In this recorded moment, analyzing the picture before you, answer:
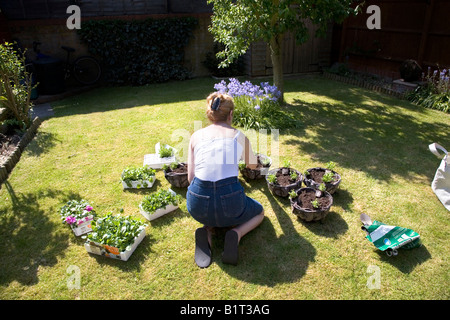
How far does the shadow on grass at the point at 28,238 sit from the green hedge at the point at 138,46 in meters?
6.25

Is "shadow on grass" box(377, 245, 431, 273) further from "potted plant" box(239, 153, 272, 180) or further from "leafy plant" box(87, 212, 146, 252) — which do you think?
"leafy plant" box(87, 212, 146, 252)

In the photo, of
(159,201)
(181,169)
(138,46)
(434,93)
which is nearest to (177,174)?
(181,169)

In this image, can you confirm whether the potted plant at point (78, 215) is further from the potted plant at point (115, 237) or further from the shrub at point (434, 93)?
the shrub at point (434, 93)

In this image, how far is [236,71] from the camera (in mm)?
10016

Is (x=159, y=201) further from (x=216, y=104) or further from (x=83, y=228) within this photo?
(x=216, y=104)

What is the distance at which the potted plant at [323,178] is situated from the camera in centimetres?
366

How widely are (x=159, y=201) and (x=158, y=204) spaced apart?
0.17ft

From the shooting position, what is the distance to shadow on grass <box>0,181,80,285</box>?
9.36ft

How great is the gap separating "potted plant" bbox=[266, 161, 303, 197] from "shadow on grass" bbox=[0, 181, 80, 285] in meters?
2.24

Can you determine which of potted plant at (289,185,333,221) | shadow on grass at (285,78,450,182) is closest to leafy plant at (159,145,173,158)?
potted plant at (289,185,333,221)

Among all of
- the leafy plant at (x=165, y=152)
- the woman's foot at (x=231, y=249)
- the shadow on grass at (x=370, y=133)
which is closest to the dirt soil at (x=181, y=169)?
the leafy plant at (x=165, y=152)
